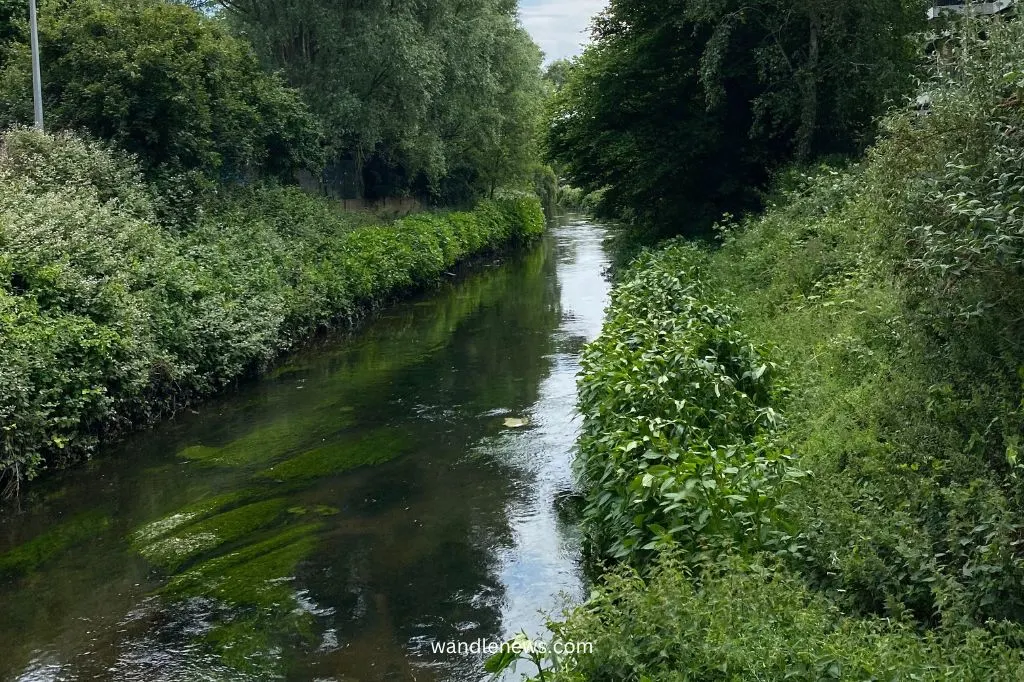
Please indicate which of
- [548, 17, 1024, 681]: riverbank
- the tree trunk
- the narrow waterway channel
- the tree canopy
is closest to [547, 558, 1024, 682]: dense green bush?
[548, 17, 1024, 681]: riverbank

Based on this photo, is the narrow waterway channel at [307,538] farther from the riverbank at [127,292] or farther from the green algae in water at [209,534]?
the riverbank at [127,292]

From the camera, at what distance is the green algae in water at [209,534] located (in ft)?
31.4

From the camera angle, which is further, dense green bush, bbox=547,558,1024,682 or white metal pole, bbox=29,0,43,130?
white metal pole, bbox=29,0,43,130

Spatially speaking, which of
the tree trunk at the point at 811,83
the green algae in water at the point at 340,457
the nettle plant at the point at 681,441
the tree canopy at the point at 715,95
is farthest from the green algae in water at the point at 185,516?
the tree trunk at the point at 811,83

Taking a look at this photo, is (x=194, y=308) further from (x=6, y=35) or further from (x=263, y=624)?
(x=6, y=35)

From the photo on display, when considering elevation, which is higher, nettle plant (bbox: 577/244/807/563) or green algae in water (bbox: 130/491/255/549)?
nettle plant (bbox: 577/244/807/563)

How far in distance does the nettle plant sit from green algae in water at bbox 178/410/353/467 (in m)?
4.50

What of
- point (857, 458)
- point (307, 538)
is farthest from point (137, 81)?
point (857, 458)

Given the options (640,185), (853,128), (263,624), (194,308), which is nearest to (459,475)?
(263,624)

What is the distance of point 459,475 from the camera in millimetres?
11680

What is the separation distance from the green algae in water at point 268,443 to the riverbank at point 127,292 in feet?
4.61

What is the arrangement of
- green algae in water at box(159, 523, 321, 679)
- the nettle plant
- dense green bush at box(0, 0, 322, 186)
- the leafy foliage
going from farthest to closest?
the leafy foliage → dense green bush at box(0, 0, 322, 186) → green algae in water at box(159, 523, 321, 679) → the nettle plant

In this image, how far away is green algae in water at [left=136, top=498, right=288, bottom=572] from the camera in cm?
958

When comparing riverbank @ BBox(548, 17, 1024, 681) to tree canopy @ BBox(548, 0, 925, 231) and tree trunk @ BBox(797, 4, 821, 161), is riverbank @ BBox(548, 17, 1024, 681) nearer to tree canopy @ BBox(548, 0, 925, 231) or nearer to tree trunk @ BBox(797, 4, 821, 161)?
tree trunk @ BBox(797, 4, 821, 161)
